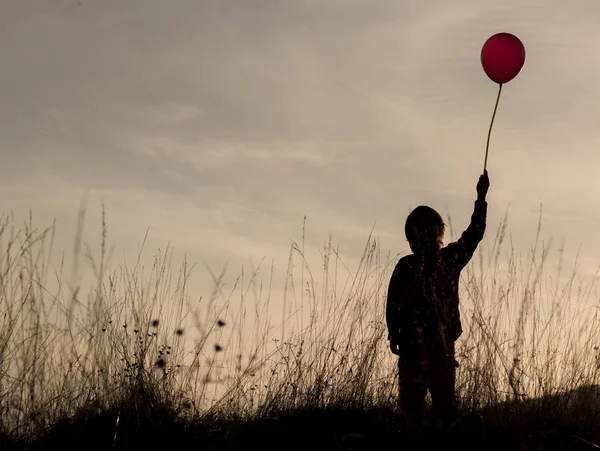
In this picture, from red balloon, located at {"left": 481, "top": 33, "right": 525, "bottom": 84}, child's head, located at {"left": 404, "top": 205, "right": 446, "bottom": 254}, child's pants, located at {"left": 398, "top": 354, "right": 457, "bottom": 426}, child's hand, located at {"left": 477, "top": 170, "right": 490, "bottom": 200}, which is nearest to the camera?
child's pants, located at {"left": 398, "top": 354, "right": 457, "bottom": 426}

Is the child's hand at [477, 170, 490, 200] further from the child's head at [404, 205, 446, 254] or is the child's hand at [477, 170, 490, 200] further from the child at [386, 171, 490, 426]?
the child's head at [404, 205, 446, 254]

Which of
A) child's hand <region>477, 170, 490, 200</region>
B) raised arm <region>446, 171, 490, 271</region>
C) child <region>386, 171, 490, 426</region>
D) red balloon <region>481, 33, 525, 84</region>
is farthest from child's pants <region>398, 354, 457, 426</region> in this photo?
red balloon <region>481, 33, 525, 84</region>

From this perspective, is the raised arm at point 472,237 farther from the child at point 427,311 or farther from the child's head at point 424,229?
the child's head at point 424,229

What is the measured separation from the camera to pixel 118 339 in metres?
4.80

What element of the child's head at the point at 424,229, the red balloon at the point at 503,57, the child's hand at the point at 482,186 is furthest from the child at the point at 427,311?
the red balloon at the point at 503,57

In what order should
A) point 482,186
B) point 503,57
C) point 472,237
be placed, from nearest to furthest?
point 472,237, point 482,186, point 503,57

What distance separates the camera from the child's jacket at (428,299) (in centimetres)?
474

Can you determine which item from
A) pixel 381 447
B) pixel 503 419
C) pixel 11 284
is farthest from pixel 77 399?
pixel 503 419

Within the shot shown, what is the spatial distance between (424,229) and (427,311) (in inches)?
18.1

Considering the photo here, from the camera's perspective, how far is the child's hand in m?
4.99

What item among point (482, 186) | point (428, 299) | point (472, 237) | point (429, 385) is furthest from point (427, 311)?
point (482, 186)

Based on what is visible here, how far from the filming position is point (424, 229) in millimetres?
4809

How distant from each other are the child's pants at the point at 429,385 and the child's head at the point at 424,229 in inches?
24.7

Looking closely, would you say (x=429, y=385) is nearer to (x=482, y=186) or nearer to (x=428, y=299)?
(x=428, y=299)
